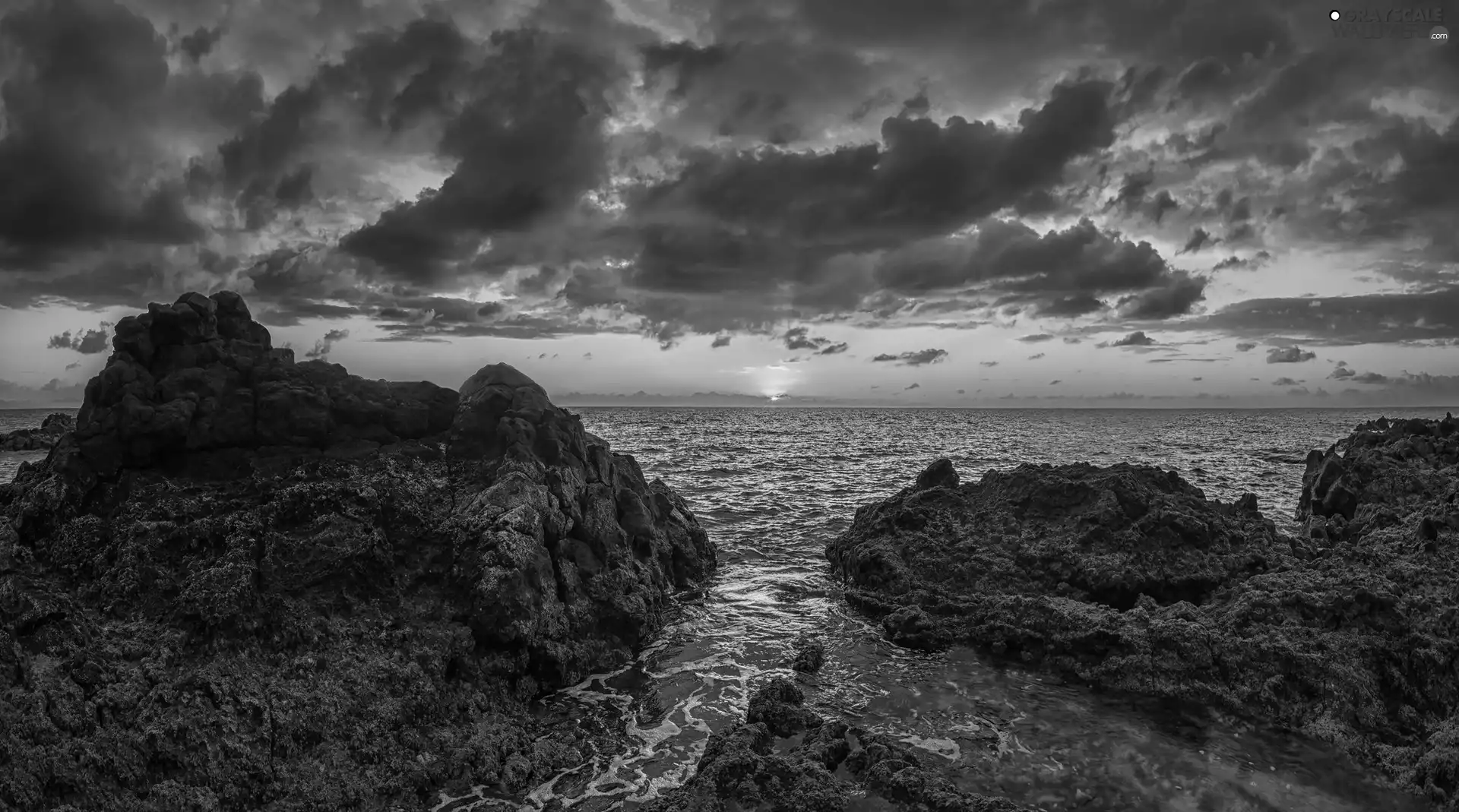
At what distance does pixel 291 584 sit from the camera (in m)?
9.50

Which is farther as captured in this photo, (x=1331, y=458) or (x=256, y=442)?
(x=1331, y=458)

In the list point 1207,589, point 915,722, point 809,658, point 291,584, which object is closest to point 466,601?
point 291,584

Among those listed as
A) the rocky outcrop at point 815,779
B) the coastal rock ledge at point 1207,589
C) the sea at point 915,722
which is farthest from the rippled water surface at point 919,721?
the rocky outcrop at point 815,779

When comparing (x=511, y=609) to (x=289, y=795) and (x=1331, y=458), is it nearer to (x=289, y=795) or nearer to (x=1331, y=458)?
(x=289, y=795)

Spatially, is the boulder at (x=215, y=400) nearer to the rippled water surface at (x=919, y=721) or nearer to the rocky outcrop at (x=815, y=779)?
the rippled water surface at (x=919, y=721)

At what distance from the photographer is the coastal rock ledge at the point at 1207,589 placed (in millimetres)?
9281

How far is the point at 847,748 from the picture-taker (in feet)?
26.9

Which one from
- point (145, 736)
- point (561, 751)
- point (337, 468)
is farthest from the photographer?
point (337, 468)

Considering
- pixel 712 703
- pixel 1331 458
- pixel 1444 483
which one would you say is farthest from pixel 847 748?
pixel 1331 458

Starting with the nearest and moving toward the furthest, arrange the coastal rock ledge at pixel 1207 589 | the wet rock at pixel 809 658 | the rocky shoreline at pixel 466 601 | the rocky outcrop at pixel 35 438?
1. the rocky shoreline at pixel 466 601
2. the coastal rock ledge at pixel 1207 589
3. the wet rock at pixel 809 658
4. the rocky outcrop at pixel 35 438

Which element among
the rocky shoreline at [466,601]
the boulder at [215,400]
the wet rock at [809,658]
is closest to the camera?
the rocky shoreline at [466,601]

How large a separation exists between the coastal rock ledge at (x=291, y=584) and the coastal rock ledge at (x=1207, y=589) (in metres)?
5.99

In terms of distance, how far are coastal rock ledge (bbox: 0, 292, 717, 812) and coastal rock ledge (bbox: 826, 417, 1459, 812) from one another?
599cm

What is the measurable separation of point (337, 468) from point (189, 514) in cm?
202
